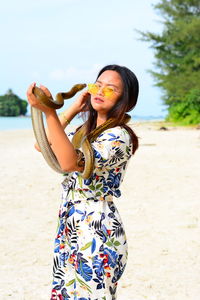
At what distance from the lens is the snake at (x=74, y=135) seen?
A: 2442 mm

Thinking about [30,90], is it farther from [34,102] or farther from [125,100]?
[125,100]

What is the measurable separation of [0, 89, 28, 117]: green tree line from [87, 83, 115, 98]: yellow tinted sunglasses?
84085mm

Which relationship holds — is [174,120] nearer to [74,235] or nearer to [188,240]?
[188,240]

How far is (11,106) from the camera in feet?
291

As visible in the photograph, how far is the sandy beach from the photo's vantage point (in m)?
5.04

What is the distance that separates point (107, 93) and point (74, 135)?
0.31 meters

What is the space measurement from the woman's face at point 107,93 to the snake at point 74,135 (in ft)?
0.32

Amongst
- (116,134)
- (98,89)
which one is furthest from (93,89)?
(116,134)

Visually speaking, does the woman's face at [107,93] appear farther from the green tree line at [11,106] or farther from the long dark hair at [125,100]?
the green tree line at [11,106]

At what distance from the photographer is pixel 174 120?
124 ft

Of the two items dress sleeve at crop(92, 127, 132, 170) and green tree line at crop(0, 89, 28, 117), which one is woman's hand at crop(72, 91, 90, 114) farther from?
green tree line at crop(0, 89, 28, 117)

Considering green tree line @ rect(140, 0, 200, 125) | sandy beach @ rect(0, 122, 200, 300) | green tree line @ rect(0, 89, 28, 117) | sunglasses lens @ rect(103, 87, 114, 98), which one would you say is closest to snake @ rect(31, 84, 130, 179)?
sunglasses lens @ rect(103, 87, 114, 98)

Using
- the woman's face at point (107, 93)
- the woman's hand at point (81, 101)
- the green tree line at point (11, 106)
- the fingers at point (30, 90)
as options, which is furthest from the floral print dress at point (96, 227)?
the green tree line at point (11, 106)

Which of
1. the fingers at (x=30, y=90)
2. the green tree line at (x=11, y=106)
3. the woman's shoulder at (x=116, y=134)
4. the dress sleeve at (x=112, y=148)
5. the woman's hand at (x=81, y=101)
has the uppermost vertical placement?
the fingers at (x=30, y=90)
